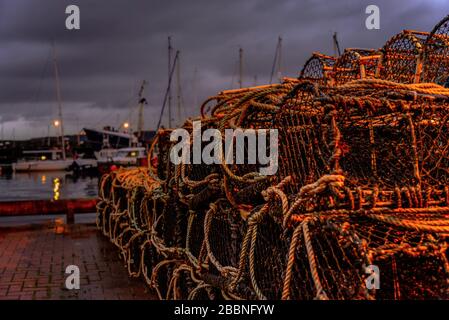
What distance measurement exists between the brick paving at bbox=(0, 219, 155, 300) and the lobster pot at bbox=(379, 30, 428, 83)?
3034 mm

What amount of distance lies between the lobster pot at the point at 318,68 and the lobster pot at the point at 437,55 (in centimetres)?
83

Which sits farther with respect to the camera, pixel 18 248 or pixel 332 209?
pixel 18 248

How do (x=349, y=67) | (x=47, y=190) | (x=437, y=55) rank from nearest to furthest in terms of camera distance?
1. (x=437, y=55)
2. (x=349, y=67)
3. (x=47, y=190)

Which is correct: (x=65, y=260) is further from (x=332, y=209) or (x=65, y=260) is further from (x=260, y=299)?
(x=332, y=209)

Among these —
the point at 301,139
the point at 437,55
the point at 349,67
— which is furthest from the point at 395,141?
the point at 349,67

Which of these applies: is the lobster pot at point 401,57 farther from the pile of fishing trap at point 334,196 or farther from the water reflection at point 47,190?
the water reflection at point 47,190

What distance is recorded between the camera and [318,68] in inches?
170

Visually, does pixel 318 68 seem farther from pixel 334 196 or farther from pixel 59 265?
pixel 59 265

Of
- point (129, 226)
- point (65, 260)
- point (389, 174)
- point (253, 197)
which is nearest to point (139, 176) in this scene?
point (129, 226)

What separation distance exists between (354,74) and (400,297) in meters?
2.59

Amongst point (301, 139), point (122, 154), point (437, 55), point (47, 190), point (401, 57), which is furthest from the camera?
point (122, 154)

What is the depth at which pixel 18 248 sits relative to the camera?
6.83m

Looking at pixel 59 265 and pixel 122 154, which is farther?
pixel 122 154

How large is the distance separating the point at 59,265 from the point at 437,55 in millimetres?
4748
